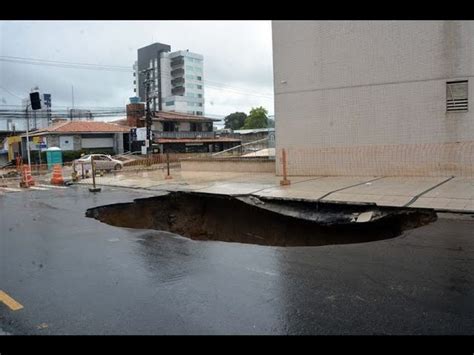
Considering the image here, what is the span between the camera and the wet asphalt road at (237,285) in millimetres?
4027

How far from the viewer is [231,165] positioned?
856 inches

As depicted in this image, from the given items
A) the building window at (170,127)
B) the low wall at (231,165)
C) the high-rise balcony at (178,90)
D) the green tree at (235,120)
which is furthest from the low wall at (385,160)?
the high-rise balcony at (178,90)

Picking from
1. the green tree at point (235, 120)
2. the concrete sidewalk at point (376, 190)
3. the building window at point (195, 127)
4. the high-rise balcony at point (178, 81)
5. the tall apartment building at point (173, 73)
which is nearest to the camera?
the concrete sidewalk at point (376, 190)

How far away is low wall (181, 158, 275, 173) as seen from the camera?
20016 millimetres

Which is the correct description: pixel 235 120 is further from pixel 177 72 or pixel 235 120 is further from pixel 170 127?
pixel 170 127

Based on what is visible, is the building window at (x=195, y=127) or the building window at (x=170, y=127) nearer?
the building window at (x=170, y=127)

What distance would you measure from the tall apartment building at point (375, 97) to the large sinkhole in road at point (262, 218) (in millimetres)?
5992

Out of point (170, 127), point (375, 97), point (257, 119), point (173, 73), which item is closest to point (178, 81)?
point (173, 73)

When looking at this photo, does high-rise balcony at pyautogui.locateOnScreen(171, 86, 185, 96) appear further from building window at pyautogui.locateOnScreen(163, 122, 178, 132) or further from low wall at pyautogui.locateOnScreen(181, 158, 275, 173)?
low wall at pyautogui.locateOnScreen(181, 158, 275, 173)

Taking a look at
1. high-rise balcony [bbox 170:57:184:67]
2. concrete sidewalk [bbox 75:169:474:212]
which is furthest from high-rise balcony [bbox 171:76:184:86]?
concrete sidewalk [bbox 75:169:474:212]

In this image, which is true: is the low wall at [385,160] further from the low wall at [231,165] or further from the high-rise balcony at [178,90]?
the high-rise balcony at [178,90]

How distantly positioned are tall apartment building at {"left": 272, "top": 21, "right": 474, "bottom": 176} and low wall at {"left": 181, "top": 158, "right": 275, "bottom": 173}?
1834mm

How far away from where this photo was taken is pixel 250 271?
5.78 metres
